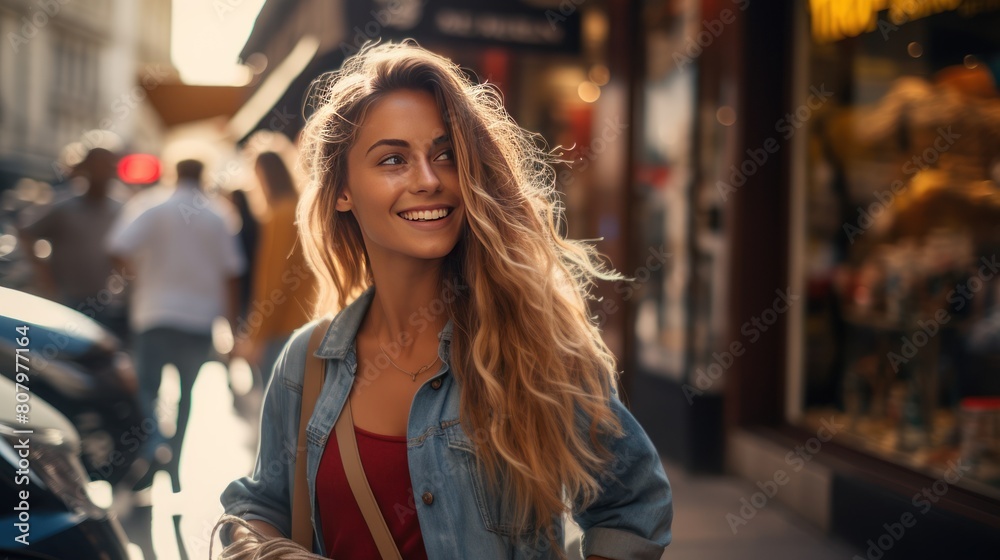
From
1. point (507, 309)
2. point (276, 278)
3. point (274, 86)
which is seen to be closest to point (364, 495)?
point (507, 309)

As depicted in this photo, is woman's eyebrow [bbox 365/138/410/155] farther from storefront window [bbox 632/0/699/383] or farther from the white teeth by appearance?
storefront window [bbox 632/0/699/383]

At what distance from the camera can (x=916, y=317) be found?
5527 mm

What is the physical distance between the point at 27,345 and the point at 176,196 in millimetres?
2815

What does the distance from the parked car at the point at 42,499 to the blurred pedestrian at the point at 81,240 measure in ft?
12.0

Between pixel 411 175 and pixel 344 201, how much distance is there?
10.6 inches

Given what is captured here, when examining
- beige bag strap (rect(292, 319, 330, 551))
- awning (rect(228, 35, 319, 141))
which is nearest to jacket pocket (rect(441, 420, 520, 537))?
beige bag strap (rect(292, 319, 330, 551))

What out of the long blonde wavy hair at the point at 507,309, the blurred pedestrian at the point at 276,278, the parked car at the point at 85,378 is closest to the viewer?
the long blonde wavy hair at the point at 507,309

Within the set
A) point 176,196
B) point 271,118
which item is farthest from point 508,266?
point 271,118

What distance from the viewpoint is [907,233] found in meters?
5.56

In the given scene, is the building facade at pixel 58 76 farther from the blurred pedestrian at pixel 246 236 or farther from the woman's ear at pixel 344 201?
the woman's ear at pixel 344 201

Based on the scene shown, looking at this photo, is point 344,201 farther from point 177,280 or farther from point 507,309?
point 177,280

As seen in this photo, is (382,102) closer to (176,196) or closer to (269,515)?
(269,515)

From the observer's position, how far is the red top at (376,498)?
1.95 m

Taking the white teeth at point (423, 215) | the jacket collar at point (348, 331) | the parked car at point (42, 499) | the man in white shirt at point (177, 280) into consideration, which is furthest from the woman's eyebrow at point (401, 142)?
the man in white shirt at point (177, 280)
